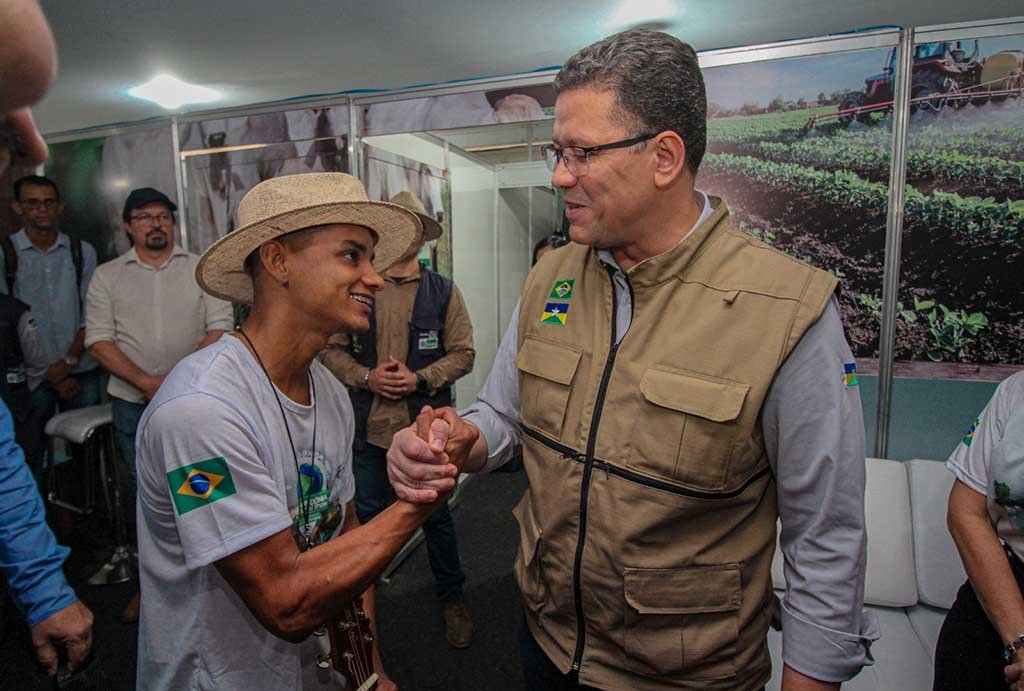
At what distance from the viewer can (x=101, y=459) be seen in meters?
3.70

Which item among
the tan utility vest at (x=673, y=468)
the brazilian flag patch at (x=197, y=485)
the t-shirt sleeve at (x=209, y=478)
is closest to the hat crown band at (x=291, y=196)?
the t-shirt sleeve at (x=209, y=478)

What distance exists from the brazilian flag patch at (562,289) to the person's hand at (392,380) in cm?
165

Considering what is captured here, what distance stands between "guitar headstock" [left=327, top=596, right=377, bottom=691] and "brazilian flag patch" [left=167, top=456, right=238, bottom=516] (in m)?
0.47

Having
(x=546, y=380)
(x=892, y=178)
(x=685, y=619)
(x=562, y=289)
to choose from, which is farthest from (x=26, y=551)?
(x=892, y=178)

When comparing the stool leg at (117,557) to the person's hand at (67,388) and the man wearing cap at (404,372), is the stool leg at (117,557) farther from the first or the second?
the man wearing cap at (404,372)

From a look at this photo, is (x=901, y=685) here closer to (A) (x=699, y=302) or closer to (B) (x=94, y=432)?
(A) (x=699, y=302)

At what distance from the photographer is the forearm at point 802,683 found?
1108 millimetres

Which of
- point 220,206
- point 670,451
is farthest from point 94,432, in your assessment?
point 670,451

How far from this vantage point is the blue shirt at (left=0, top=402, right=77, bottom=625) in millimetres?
1429

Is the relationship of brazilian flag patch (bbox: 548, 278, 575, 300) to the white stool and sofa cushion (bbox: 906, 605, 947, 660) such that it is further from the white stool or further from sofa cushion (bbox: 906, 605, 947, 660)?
the white stool

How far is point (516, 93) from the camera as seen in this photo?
115 inches

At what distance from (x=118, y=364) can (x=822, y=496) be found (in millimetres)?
3655

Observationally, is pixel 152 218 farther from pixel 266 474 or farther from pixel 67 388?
pixel 266 474

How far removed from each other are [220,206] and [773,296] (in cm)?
372
